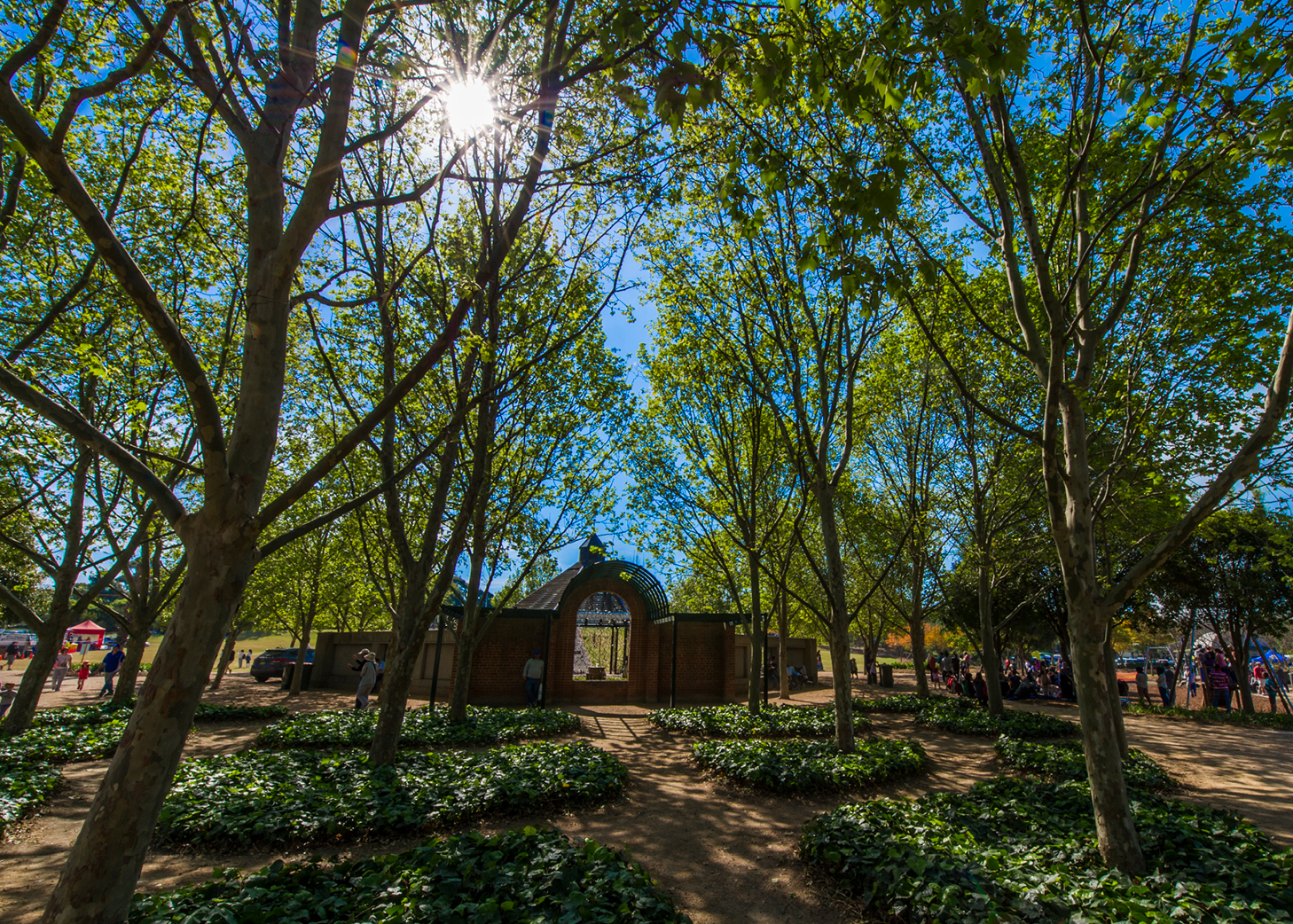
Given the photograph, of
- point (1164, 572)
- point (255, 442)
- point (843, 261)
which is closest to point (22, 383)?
point (255, 442)

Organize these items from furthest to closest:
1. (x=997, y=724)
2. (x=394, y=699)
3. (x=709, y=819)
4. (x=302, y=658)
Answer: (x=302, y=658) < (x=997, y=724) < (x=394, y=699) < (x=709, y=819)

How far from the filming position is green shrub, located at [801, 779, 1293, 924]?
13.2 ft

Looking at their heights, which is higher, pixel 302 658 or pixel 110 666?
pixel 302 658

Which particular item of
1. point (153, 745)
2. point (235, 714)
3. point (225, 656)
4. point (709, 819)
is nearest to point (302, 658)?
point (225, 656)

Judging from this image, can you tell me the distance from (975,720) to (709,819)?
31.0 ft

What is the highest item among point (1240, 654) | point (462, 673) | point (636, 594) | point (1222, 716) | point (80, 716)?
point (636, 594)

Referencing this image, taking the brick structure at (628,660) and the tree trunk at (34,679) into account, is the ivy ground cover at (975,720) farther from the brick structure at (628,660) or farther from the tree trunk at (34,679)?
the tree trunk at (34,679)

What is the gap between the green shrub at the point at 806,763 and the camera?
325 inches

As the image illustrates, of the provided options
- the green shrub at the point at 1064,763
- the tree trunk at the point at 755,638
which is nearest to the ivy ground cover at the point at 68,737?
the tree trunk at the point at 755,638

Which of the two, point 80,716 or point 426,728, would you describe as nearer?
point 426,728

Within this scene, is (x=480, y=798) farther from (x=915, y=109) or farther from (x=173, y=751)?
(x=915, y=109)

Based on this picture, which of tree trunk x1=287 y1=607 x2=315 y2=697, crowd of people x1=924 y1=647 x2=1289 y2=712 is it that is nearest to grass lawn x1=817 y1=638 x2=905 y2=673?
crowd of people x1=924 y1=647 x2=1289 y2=712

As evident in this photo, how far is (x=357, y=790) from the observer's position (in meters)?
6.79

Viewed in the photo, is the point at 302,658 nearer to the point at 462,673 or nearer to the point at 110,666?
the point at 110,666
